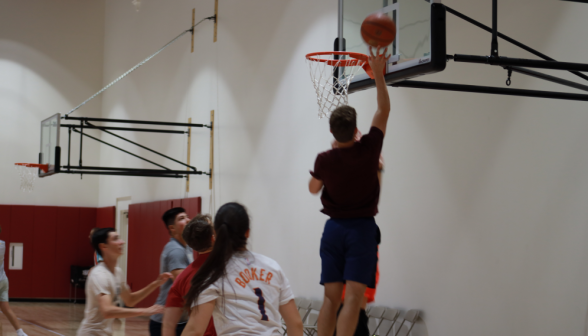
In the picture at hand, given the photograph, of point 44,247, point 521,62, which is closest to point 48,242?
point 44,247

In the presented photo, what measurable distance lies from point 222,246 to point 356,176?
3.83 feet

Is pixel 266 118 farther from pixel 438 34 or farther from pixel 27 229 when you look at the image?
pixel 27 229

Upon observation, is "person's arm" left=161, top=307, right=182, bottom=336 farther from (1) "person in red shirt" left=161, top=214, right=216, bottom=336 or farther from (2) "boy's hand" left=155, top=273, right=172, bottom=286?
(2) "boy's hand" left=155, top=273, right=172, bottom=286

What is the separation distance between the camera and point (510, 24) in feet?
17.5

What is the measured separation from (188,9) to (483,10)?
310 inches

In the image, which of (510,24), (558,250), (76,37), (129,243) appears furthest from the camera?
(76,37)

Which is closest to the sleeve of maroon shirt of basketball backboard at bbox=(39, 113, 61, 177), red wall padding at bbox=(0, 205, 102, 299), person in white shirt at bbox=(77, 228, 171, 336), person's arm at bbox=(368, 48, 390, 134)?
person's arm at bbox=(368, 48, 390, 134)

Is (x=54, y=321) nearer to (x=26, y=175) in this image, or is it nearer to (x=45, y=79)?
(x=26, y=175)

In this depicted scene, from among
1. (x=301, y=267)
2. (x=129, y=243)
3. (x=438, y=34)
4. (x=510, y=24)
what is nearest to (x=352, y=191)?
(x=438, y=34)

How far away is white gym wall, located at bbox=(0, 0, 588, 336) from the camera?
4859 mm

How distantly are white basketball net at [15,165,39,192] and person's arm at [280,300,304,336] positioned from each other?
48.4ft

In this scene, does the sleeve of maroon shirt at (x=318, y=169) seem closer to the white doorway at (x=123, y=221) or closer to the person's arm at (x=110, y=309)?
the person's arm at (x=110, y=309)

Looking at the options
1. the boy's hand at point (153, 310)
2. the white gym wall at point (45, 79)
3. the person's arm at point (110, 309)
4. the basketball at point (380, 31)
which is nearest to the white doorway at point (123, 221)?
the white gym wall at point (45, 79)

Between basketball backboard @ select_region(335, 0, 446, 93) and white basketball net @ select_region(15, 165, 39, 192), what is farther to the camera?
white basketball net @ select_region(15, 165, 39, 192)
